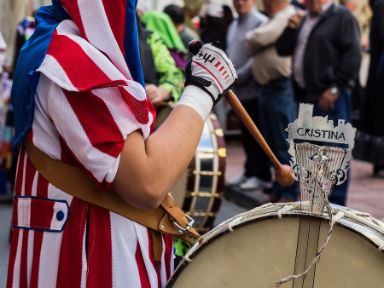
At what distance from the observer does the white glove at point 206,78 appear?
6.23 ft

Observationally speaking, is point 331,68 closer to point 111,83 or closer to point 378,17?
point 378,17

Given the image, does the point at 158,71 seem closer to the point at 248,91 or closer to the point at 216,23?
the point at 248,91

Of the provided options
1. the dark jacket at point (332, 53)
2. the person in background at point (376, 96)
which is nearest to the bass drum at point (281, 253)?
the dark jacket at point (332, 53)

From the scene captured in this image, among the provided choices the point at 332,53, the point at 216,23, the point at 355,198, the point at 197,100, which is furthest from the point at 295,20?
the point at 197,100

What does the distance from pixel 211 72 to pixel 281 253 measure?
17.7 inches

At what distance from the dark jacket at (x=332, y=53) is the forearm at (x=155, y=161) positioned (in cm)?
432

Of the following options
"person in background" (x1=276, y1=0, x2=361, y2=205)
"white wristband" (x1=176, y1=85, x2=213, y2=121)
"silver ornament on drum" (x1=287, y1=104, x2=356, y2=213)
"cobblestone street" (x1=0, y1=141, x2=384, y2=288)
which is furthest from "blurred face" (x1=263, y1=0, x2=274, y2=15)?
"silver ornament on drum" (x1=287, y1=104, x2=356, y2=213)

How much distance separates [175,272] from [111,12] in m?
0.60

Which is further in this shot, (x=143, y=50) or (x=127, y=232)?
(x=143, y=50)

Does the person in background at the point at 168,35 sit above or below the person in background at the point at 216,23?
below

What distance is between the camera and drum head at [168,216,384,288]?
5.66ft

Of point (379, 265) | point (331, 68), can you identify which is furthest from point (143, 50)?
point (379, 265)

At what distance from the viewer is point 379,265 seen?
1.71 m

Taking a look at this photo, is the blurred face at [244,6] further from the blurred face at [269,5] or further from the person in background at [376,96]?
the person in background at [376,96]
